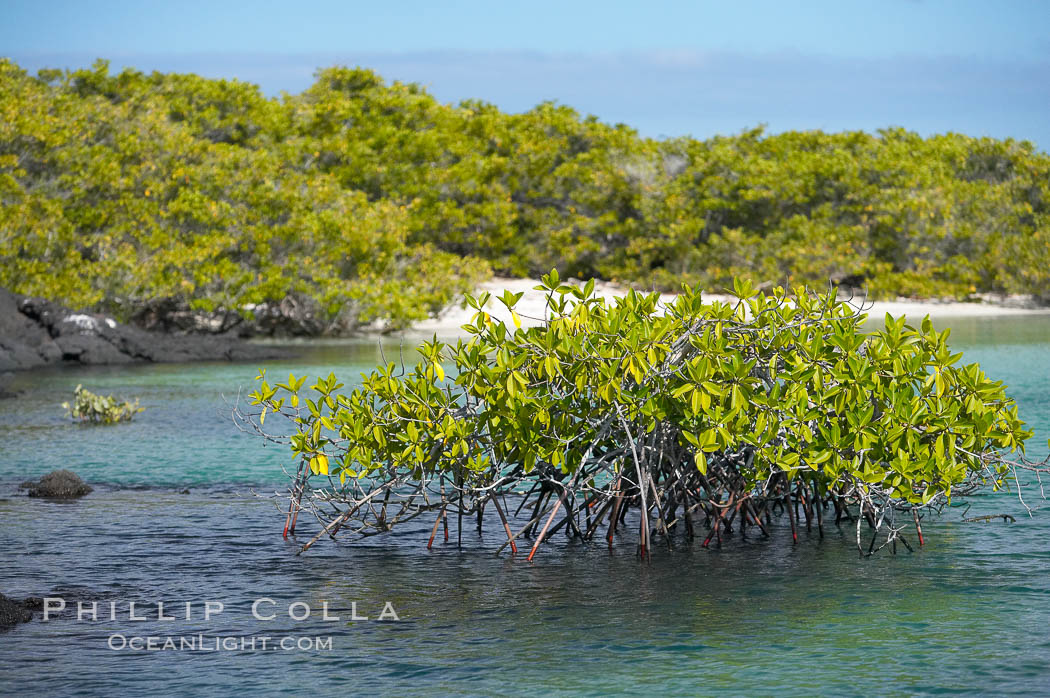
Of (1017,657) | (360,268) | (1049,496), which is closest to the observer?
(1017,657)

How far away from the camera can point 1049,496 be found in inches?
462

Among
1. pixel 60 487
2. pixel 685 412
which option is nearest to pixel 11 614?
pixel 685 412

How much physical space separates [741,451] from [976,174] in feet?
167

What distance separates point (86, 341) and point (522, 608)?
947 inches

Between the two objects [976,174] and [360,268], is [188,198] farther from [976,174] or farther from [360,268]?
[976,174]

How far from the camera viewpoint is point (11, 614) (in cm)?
809

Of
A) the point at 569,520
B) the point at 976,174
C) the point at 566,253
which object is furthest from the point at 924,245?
the point at 569,520

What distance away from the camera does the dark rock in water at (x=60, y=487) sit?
12.5 m

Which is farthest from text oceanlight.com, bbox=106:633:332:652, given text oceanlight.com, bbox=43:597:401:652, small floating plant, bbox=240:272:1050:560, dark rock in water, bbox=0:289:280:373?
dark rock in water, bbox=0:289:280:373

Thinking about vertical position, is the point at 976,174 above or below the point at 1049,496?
above

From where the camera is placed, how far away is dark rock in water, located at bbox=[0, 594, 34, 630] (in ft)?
26.2

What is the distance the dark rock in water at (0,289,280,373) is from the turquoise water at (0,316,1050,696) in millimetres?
17793

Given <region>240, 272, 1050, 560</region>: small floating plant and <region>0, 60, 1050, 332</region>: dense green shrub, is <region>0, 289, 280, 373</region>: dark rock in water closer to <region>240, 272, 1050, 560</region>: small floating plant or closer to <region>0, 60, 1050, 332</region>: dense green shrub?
<region>0, 60, 1050, 332</region>: dense green shrub

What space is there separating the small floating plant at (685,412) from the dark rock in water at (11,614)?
1871 millimetres
